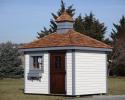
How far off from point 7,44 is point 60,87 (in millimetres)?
35947

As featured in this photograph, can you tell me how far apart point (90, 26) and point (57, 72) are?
145 ft

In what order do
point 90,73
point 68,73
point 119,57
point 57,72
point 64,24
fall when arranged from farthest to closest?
point 119,57 → point 64,24 → point 90,73 → point 57,72 → point 68,73

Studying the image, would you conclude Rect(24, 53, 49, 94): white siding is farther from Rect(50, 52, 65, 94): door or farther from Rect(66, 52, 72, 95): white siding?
Rect(66, 52, 72, 95): white siding

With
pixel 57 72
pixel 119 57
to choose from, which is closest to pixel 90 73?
pixel 57 72

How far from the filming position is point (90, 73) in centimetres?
2502

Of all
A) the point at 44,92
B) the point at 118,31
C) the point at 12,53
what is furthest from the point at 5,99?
the point at 118,31

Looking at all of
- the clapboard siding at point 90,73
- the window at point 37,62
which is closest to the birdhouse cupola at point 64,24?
the window at point 37,62

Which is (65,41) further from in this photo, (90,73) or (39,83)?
(39,83)

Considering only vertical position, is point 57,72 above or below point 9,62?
below

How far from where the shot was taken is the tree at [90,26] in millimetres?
66438

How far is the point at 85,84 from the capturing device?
81.0 feet

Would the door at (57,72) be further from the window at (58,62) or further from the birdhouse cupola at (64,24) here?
the birdhouse cupola at (64,24)

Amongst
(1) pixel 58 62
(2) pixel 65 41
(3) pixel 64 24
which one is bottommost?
(1) pixel 58 62

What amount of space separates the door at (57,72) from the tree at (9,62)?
32.9 meters
